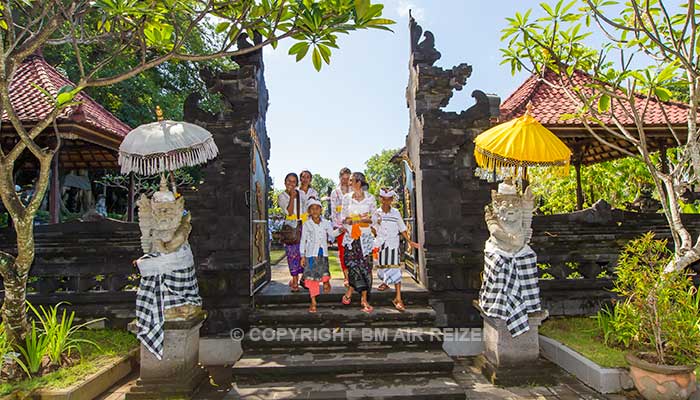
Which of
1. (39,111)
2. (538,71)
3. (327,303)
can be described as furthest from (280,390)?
(39,111)

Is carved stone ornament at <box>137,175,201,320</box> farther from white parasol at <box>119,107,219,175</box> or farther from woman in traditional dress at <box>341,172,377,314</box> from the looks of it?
woman in traditional dress at <box>341,172,377,314</box>

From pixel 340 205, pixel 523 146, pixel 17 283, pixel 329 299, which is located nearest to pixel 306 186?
pixel 340 205

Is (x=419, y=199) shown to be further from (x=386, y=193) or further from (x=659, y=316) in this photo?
(x=659, y=316)

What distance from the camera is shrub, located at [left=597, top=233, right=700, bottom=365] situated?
420 cm

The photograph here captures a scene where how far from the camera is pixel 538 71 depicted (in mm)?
6262

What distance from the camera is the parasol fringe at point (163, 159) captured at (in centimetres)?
477

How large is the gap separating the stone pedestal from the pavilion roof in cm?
810

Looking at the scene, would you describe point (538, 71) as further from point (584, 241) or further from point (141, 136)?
point (141, 136)

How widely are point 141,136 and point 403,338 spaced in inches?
156

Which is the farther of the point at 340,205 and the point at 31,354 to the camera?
the point at 340,205

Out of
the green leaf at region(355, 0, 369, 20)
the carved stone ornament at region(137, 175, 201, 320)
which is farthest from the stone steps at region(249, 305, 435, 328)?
the green leaf at region(355, 0, 369, 20)

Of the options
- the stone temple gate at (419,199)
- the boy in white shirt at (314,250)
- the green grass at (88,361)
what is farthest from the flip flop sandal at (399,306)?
the green grass at (88,361)

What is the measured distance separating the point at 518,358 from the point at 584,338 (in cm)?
128

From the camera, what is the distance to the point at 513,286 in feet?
15.8
